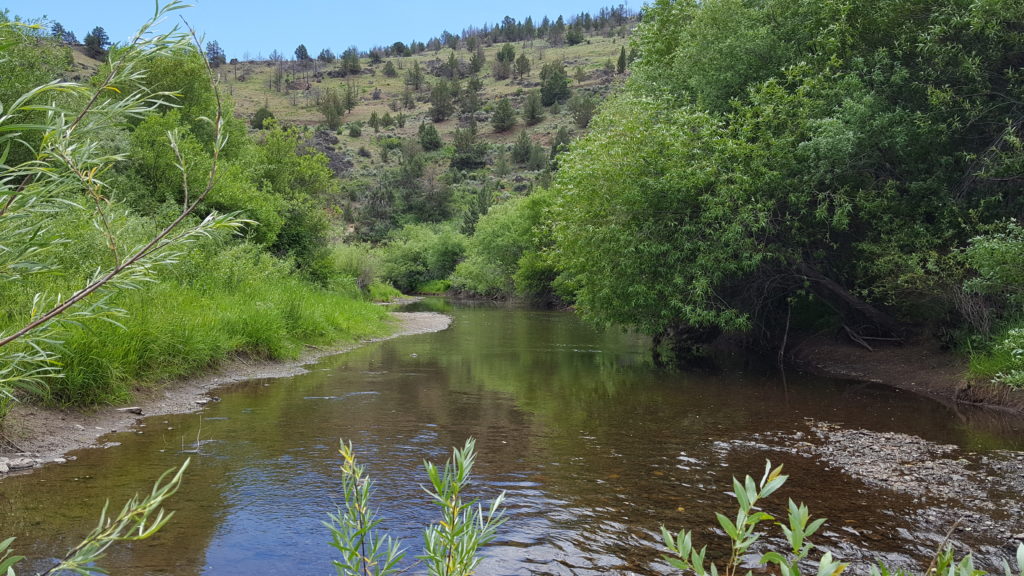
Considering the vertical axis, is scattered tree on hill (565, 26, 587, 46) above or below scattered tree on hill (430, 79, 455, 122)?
above

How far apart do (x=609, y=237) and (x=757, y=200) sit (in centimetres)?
389

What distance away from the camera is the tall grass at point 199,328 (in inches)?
381

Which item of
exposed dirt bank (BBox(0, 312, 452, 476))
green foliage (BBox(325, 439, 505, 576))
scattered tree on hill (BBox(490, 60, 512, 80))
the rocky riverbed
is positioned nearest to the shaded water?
the rocky riverbed

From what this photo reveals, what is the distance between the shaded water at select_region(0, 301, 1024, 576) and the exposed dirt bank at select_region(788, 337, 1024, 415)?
3.27 feet

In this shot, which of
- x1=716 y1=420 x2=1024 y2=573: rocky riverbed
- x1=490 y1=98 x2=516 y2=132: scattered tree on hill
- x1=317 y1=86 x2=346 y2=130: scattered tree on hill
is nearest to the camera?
x1=716 y1=420 x2=1024 y2=573: rocky riverbed

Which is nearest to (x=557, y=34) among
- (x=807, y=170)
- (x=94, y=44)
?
(x=94, y=44)

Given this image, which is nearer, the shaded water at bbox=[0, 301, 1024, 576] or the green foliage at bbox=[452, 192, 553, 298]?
the shaded water at bbox=[0, 301, 1024, 576]

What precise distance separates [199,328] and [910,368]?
16581mm

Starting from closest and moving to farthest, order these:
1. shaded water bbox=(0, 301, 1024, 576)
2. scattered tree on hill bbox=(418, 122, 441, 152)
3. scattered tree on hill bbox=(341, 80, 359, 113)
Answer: shaded water bbox=(0, 301, 1024, 576)
scattered tree on hill bbox=(418, 122, 441, 152)
scattered tree on hill bbox=(341, 80, 359, 113)

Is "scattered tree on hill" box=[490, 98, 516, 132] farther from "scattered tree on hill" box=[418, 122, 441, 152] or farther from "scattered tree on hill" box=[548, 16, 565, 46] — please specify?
"scattered tree on hill" box=[548, 16, 565, 46]

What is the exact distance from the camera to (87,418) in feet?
30.3

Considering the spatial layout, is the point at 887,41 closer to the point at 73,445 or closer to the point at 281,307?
the point at 281,307

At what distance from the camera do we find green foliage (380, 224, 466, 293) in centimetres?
7381

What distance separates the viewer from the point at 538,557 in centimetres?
563
